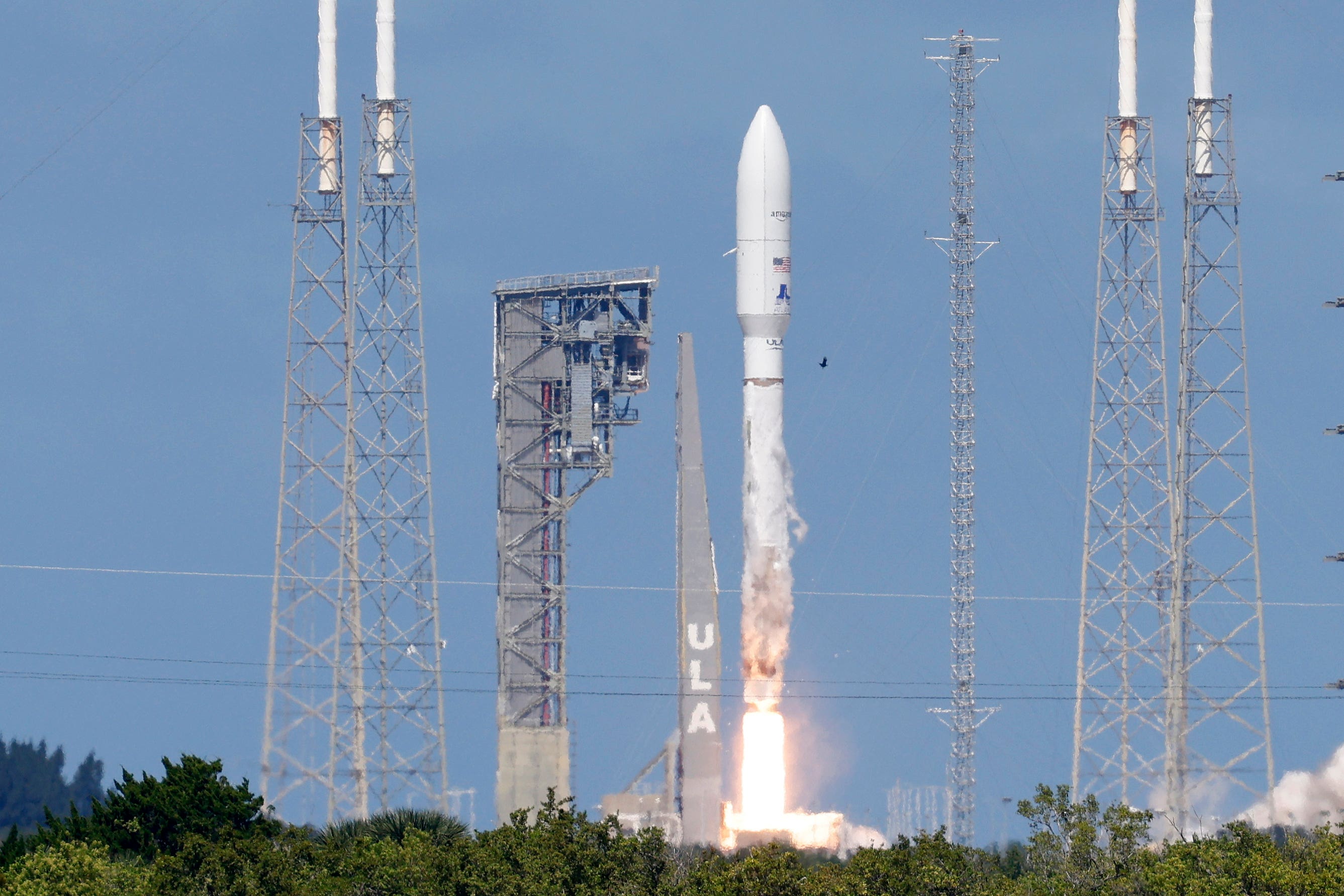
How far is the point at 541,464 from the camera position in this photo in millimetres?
136125

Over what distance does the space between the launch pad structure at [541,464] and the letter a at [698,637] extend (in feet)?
A: 35.9

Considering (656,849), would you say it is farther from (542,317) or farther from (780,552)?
(542,317)

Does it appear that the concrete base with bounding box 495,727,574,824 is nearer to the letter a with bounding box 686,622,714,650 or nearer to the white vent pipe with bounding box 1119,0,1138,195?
the letter a with bounding box 686,622,714,650

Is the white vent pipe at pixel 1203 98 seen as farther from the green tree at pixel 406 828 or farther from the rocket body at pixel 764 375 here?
the green tree at pixel 406 828

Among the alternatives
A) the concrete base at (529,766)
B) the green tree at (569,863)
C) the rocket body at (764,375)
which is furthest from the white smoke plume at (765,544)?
the green tree at (569,863)

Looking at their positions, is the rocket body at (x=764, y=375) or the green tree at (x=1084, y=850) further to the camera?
the rocket body at (x=764, y=375)

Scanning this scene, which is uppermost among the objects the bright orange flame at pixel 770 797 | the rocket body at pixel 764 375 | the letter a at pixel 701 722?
the rocket body at pixel 764 375

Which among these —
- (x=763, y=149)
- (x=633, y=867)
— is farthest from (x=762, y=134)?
(x=633, y=867)

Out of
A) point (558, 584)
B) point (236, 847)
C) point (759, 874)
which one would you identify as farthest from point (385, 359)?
point (759, 874)

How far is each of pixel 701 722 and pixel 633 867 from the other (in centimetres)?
4157

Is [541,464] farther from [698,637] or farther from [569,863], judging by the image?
[569,863]

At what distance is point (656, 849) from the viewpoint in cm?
8506

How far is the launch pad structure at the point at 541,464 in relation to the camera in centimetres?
13562

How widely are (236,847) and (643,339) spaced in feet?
184
